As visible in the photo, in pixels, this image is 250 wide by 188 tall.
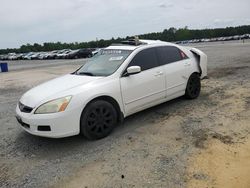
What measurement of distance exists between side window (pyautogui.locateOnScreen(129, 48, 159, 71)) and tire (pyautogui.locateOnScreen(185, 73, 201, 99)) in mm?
1274

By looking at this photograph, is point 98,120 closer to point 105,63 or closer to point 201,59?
point 105,63

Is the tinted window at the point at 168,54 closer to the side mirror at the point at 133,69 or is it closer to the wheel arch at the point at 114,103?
the side mirror at the point at 133,69

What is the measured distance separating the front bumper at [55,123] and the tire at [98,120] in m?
0.14

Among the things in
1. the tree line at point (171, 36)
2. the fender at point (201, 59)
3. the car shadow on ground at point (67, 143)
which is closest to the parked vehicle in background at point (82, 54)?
the fender at point (201, 59)

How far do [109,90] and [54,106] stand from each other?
3.27 ft

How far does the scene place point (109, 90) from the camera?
16.7 ft

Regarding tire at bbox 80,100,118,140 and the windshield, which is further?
the windshield

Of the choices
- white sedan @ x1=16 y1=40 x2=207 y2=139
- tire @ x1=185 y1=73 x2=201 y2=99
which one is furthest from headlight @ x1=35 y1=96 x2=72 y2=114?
tire @ x1=185 y1=73 x2=201 y2=99

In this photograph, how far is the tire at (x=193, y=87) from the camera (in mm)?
6951

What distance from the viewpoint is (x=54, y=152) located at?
15.4 feet

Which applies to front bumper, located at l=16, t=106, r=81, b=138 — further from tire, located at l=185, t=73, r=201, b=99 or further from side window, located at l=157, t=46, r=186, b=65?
tire, located at l=185, t=73, r=201, b=99

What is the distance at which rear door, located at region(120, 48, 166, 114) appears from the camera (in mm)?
5422

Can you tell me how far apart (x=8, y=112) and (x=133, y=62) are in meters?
3.83

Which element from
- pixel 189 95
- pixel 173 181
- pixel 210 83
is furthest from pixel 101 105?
pixel 210 83
